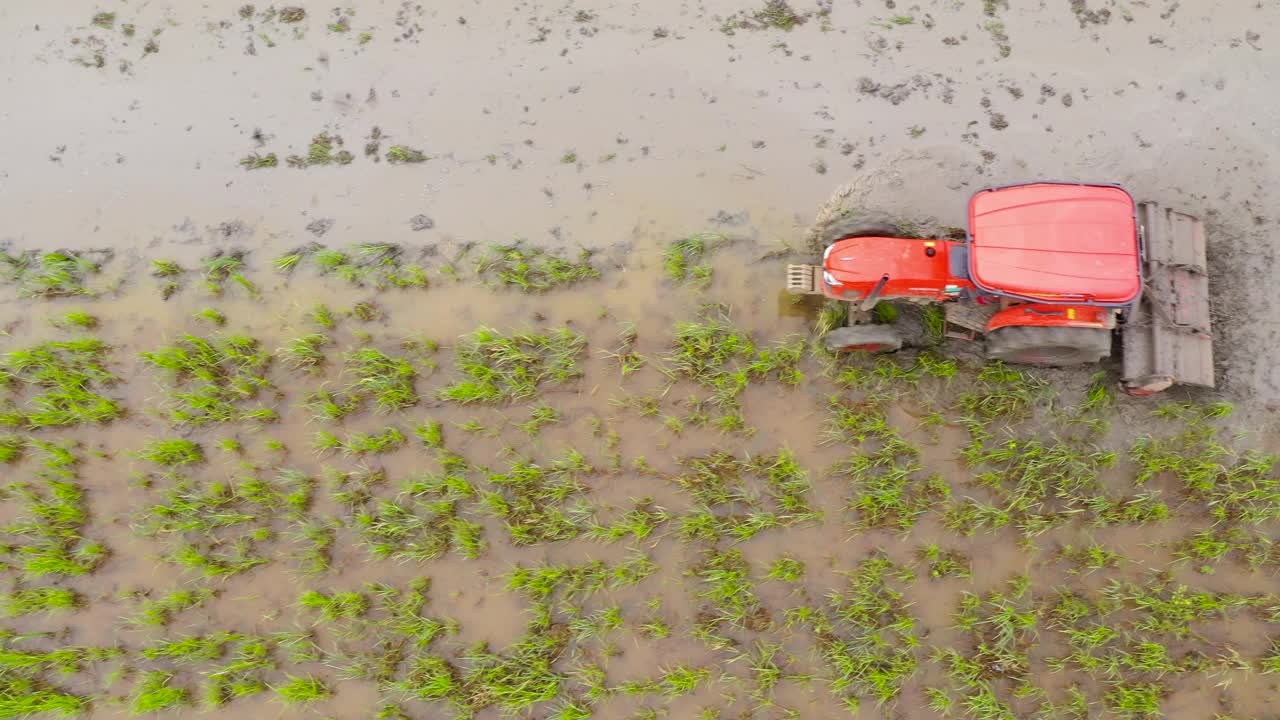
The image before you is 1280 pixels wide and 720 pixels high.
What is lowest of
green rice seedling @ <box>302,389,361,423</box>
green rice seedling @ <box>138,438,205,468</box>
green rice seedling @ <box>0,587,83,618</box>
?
green rice seedling @ <box>0,587,83,618</box>

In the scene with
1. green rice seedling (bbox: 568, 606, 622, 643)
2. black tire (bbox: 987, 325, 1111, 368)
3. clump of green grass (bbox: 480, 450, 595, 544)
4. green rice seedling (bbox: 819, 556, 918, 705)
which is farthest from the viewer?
clump of green grass (bbox: 480, 450, 595, 544)

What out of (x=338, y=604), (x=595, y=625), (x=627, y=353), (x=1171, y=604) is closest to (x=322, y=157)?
(x=627, y=353)

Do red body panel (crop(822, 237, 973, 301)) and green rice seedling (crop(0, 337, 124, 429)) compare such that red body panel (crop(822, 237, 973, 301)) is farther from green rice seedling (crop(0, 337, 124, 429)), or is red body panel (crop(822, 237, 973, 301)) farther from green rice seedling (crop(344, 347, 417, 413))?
green rice seedling (crop(0, 337, 124, 429))

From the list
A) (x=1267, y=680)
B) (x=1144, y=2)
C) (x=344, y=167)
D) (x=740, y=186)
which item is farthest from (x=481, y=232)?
(x=1267, y=680)

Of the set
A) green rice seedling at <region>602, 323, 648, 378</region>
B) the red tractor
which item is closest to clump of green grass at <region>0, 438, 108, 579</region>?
green rice seedling at <region>602, 323, 648, 378</region>

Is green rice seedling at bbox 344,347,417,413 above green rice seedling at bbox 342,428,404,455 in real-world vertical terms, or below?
above
